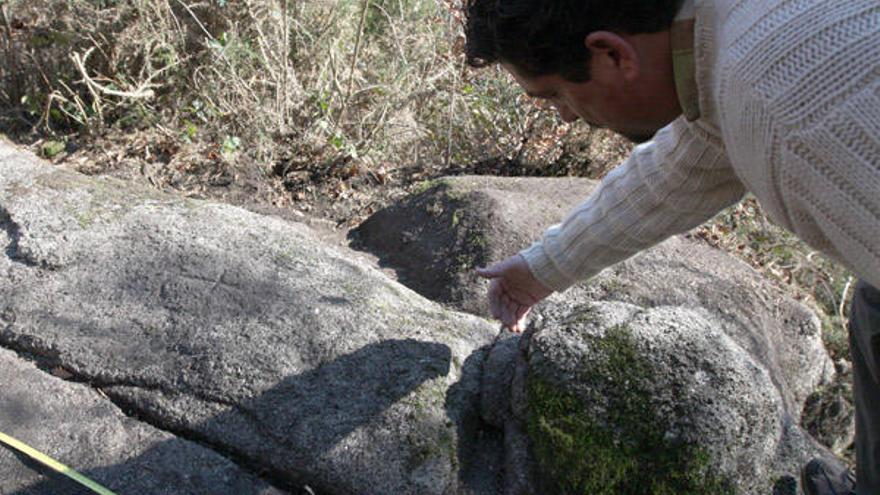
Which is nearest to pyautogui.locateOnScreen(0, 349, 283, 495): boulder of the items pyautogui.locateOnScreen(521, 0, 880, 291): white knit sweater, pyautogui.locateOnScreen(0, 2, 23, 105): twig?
pyautogui.locateOnScreen(521, 0, 880, 291): white knit sweater

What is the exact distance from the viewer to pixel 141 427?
7.82 feet

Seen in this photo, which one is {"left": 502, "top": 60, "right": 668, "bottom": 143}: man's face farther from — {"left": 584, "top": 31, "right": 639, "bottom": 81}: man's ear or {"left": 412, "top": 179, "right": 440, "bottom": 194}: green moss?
{"left": 412, "top": 179, "right": 440, "bottom": 194}: green moss

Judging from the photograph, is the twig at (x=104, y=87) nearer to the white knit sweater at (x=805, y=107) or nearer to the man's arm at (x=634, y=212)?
the man's arm at (x=634, y=212)

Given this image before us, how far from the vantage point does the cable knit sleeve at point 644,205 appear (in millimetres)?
1988

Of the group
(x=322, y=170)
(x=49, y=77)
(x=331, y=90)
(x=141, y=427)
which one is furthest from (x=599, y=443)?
(x=49, y=77)

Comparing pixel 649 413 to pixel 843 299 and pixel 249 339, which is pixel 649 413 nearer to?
pixel 249 339

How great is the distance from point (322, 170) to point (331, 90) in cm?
50

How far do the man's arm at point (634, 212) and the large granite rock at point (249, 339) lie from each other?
14.5 inches

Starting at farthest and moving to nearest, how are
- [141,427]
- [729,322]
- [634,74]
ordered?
[729,322] < [141,427] < [634,74]

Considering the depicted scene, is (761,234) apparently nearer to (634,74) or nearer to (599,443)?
(599,443)

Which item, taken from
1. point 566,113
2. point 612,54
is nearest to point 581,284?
point 566,113

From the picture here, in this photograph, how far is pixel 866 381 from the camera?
2201 mm

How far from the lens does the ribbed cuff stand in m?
2.30

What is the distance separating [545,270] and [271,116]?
233cm
